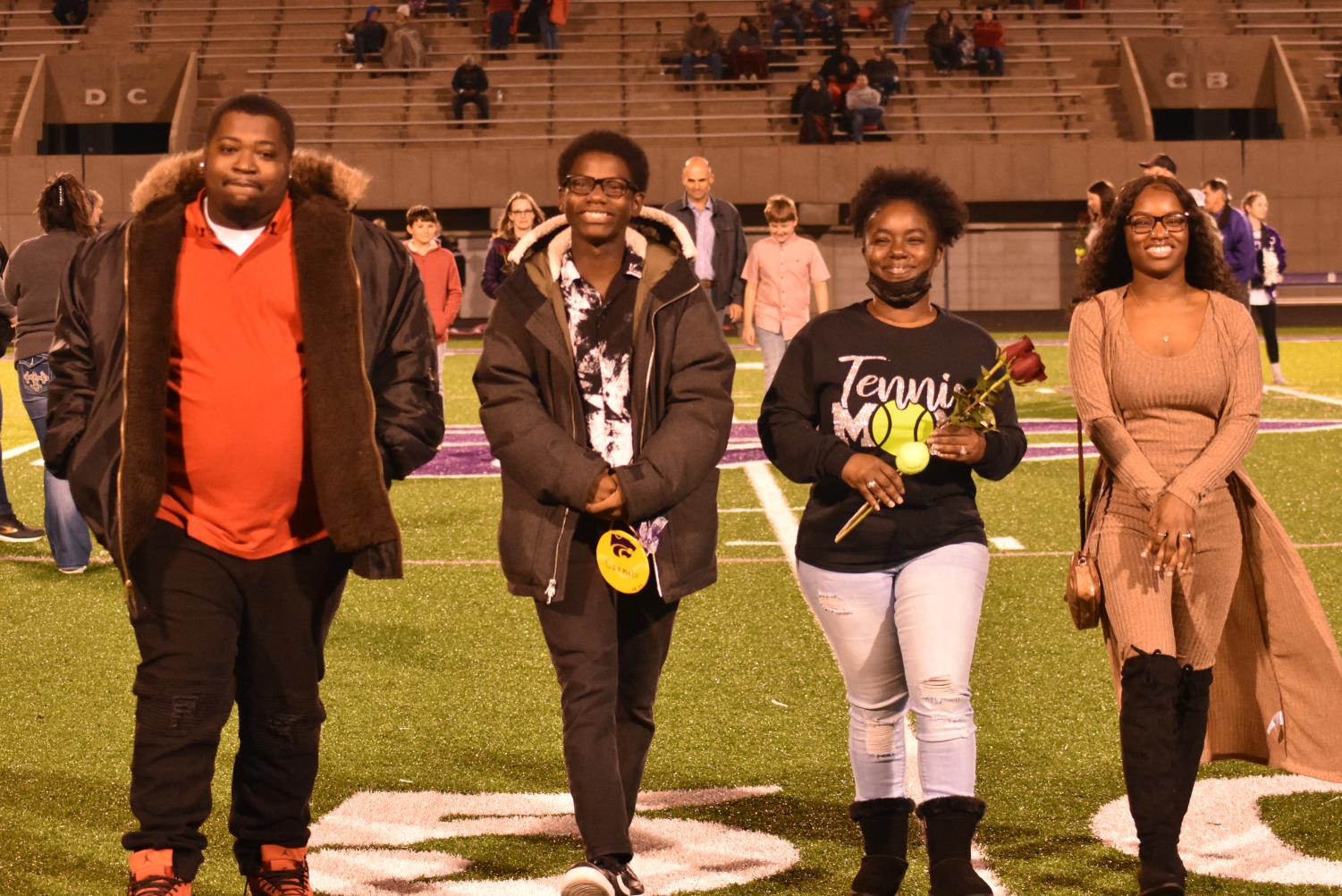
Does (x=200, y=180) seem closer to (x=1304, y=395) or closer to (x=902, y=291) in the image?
(x=902, y=291)

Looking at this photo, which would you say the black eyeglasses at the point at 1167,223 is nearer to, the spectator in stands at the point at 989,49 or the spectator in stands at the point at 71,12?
the spectator in stands at the point at 989,49

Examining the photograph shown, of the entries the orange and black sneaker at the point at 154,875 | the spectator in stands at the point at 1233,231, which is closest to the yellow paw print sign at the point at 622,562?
the orange and black sneaker at the point at 154,875

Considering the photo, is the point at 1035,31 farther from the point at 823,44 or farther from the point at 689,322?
the point at 689,322

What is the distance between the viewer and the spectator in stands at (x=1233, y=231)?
16.0 meters

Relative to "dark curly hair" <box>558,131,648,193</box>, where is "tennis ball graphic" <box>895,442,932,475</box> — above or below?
below

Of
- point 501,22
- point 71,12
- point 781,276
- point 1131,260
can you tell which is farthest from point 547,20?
point 1131,260

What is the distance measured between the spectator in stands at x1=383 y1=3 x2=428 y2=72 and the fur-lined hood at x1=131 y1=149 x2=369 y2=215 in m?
34.3

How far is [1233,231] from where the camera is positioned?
1642 cm

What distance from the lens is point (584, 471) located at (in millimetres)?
4457

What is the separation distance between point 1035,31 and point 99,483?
37.8 meters

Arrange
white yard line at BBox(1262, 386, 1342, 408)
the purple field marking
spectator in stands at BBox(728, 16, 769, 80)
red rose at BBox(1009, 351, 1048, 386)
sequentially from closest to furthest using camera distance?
red rose at BBox(1009, 351, 1048, 386) → the purple field marking → white yard line at BBox(1262, 386, 1342, 408) → spectator in stands at BBox(728, 16, 769, 80)

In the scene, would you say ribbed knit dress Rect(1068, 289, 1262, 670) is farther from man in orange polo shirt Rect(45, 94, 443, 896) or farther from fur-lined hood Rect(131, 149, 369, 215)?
fur-lined hood Rect(131, 149, 369, 215)

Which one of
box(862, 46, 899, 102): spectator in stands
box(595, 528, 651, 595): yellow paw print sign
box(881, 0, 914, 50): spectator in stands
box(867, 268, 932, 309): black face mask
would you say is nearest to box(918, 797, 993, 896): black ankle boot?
box(595, 528, 651, 595): yellow paw print sign

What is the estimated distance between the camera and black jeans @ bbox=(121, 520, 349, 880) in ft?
14.1
